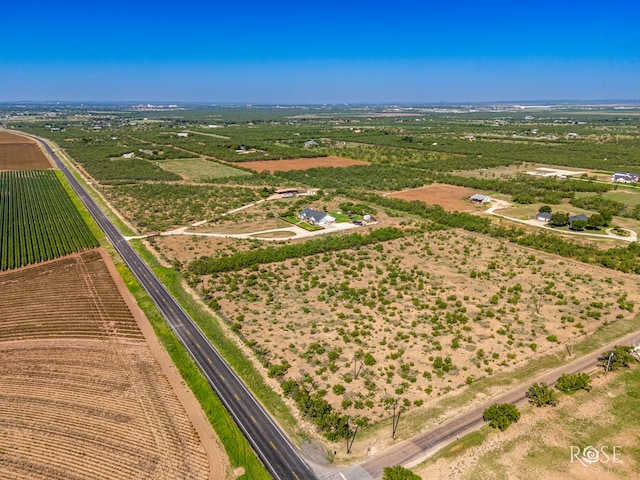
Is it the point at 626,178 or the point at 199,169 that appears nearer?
the point at 626,178

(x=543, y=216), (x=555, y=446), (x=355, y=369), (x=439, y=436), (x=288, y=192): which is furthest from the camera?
(x=288, y=192)

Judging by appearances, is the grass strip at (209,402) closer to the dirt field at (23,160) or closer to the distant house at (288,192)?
the distant house at (288,192)

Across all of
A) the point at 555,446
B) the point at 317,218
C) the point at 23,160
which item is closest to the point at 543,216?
the point at 317,218

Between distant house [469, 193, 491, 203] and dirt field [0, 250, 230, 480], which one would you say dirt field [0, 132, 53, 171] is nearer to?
dirt field [0, 250, 230, 480]

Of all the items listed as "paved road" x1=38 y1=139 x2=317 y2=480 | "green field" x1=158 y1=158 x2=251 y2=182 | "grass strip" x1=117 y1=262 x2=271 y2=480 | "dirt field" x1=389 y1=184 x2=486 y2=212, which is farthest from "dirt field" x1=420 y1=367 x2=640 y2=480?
"green field" x1=158 y1=158 x2=251 y2=182

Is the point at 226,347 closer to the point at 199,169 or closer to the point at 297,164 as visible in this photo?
the point at 199,169

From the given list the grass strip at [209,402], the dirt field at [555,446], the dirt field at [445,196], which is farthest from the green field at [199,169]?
the dirt field at [555,446]

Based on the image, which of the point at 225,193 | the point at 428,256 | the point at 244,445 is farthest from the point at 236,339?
the point at 225,193
